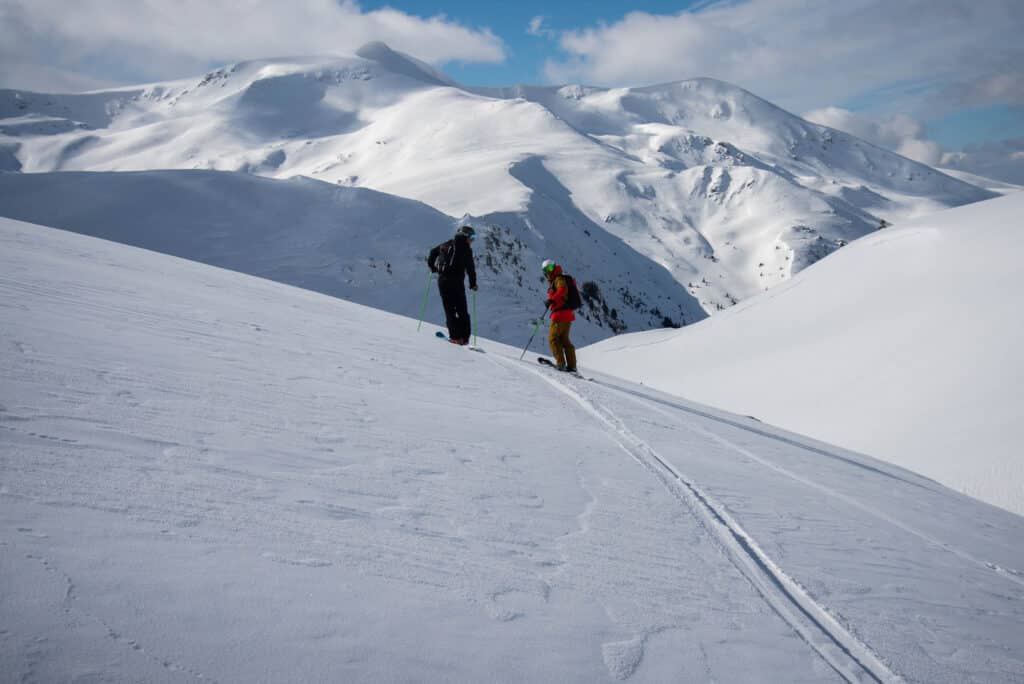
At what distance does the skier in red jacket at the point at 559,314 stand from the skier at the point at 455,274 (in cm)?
132

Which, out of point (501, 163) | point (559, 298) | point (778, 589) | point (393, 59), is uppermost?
point (393, 59)

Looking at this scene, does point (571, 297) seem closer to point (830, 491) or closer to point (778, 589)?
point (830, 491)

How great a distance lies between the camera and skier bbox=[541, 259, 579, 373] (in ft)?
31.0

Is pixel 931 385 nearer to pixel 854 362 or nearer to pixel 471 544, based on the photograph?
pixel 854 362

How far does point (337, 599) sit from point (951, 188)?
604 ft

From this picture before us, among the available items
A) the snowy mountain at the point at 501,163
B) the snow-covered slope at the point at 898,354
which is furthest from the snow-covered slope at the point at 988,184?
the snow-covered slope at the point at 898,354

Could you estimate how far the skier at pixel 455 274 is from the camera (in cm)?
999

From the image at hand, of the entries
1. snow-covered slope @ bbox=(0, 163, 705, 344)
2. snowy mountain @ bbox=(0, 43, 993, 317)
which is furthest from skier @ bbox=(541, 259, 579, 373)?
snowy mountain @ bbox=(0, 43, 993, 317)

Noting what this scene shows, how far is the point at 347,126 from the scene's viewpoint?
90.4m

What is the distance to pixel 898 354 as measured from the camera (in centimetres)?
1133

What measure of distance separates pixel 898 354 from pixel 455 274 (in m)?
8.52

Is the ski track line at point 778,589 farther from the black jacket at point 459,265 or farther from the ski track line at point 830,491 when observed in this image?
the black jacket at point 459,265

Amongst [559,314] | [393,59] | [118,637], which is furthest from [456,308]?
[393,59]

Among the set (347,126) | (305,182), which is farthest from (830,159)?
(305,182)
